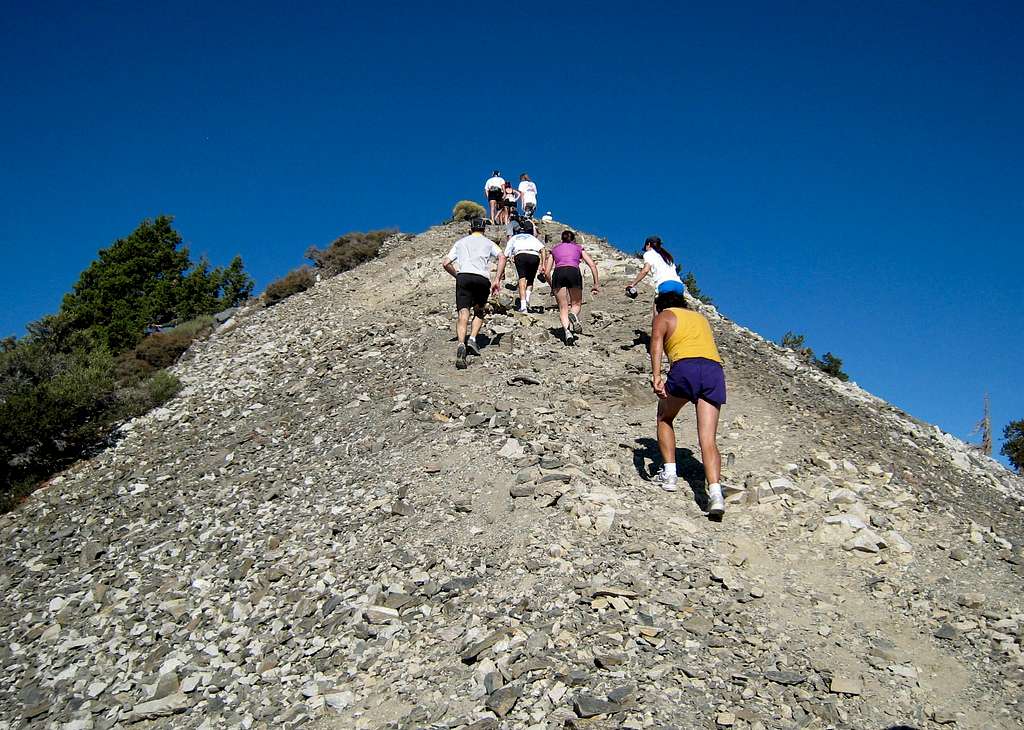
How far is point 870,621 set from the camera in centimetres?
551

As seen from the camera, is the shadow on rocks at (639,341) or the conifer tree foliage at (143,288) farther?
the conifer tree foliage at (143,288)

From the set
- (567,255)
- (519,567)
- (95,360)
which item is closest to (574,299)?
(567,255)

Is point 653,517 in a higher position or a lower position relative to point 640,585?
higher

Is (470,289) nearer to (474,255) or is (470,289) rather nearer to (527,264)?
(474,255)

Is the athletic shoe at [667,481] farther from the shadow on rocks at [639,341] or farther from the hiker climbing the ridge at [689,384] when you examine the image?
the shadow on rocks at [639,341]

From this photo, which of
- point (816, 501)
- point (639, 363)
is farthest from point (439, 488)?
point (639, 363)

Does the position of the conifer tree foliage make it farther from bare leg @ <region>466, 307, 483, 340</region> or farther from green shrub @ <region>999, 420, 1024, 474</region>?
green shrub @ <region>999, 420, 1024, 474</region>

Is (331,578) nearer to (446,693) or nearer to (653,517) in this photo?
(446,693)

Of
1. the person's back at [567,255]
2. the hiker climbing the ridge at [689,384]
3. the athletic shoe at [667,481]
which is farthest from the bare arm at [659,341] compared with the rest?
the person's back at [567,255]

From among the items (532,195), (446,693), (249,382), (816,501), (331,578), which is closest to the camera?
(446,693)

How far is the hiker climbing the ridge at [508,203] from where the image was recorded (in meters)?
22.7

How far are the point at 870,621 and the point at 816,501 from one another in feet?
6.51

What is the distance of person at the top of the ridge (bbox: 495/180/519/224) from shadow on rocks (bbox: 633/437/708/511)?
1543 cm

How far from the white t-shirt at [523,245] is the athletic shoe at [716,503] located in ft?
23.3
